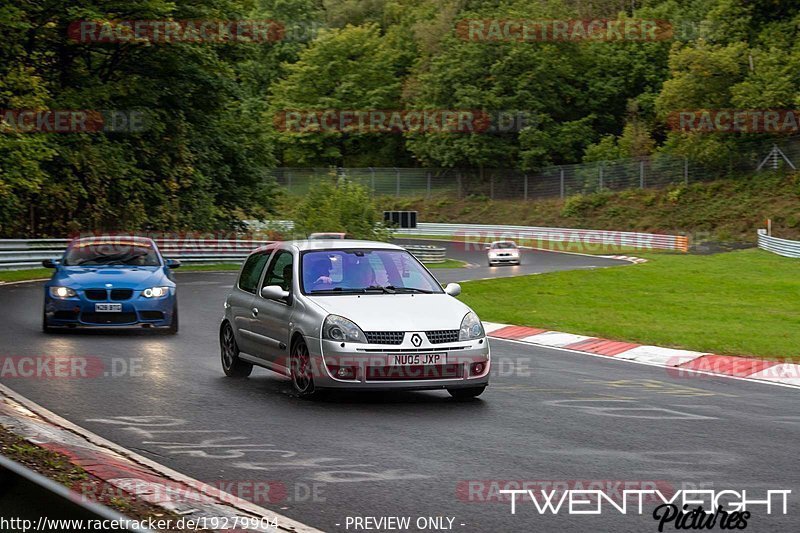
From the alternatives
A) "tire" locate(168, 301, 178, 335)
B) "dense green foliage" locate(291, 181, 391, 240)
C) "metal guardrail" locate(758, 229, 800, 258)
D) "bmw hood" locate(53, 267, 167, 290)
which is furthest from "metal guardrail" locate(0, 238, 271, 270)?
"metal guardrail" locate(758, 229, 800, 258)

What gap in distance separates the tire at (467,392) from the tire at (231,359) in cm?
294

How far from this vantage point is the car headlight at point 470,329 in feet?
39.0

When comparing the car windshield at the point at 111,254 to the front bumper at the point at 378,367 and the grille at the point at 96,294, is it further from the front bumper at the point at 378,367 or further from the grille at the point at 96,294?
the front bumper at the point at 378,367

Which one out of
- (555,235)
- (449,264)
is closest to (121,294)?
(449,264)

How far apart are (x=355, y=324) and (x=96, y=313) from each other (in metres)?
7.67

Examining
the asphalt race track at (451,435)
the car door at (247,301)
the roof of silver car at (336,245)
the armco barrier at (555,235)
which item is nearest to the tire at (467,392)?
the asphalt race track at (451,435)

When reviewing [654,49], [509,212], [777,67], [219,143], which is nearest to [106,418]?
[219,143]

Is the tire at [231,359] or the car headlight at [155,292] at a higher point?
the car headlight at [155,292]

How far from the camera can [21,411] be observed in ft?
35.7

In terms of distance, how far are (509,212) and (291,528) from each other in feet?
272

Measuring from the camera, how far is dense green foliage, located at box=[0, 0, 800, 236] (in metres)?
44.3

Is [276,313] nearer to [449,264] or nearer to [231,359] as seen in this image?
[231,359]

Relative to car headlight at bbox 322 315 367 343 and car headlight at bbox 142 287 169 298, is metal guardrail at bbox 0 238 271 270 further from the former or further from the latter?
car headlight at bbox 322 315 367 343

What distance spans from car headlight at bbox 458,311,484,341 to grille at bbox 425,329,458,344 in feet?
0.23
